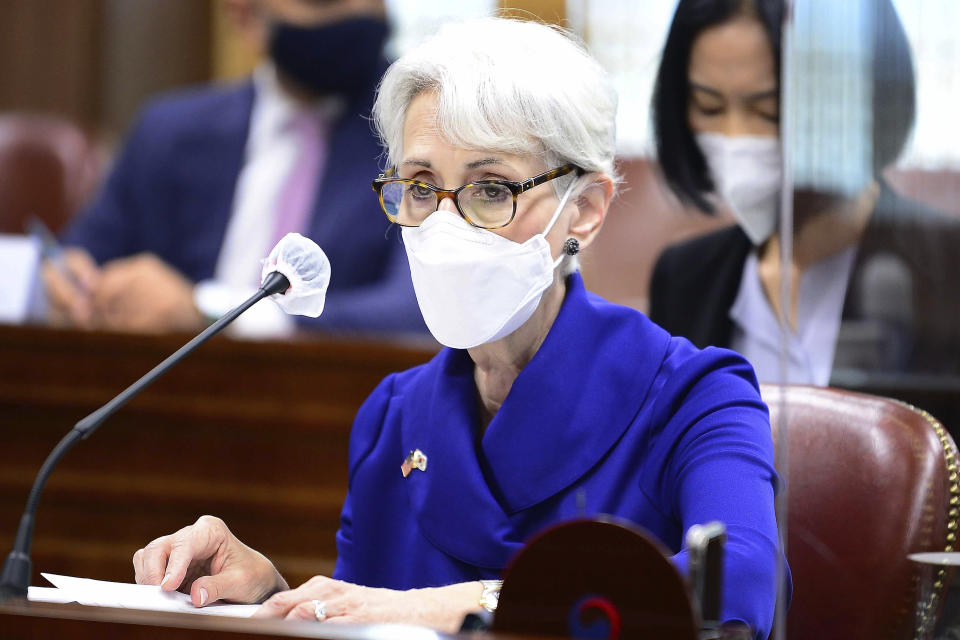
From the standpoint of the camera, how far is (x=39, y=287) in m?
2.78

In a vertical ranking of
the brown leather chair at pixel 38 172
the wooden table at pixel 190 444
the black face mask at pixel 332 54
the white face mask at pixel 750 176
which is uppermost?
the black face mask at pixel 332 54

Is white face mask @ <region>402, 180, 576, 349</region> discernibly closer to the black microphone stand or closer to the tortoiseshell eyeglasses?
the tortoiseshell eyeglasses

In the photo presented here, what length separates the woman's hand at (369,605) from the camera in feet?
3.16

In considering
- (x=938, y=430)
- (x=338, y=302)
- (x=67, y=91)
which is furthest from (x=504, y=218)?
(x=67, y=91)

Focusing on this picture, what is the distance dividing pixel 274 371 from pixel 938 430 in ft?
4.92

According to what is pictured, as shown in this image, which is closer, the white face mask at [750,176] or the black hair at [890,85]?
the black hair at [890,85]

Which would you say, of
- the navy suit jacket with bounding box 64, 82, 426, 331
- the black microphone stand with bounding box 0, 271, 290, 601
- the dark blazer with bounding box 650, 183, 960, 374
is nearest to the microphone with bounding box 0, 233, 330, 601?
the black microphone stand with bounding box 0, 271, 290, 601

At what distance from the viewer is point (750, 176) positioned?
1632mm

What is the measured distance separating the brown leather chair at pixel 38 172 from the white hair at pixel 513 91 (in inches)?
110

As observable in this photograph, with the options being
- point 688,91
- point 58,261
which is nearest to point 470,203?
point 688,91

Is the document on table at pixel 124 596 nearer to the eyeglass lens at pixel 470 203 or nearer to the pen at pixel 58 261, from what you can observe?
the eyeglass lens at pixel 470 203

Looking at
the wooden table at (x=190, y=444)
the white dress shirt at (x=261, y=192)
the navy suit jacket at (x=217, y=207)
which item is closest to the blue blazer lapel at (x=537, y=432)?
the wooden table at (x=190, y=444)

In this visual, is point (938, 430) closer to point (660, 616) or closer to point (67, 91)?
point (660, 616)

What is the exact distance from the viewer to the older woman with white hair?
118 cm
